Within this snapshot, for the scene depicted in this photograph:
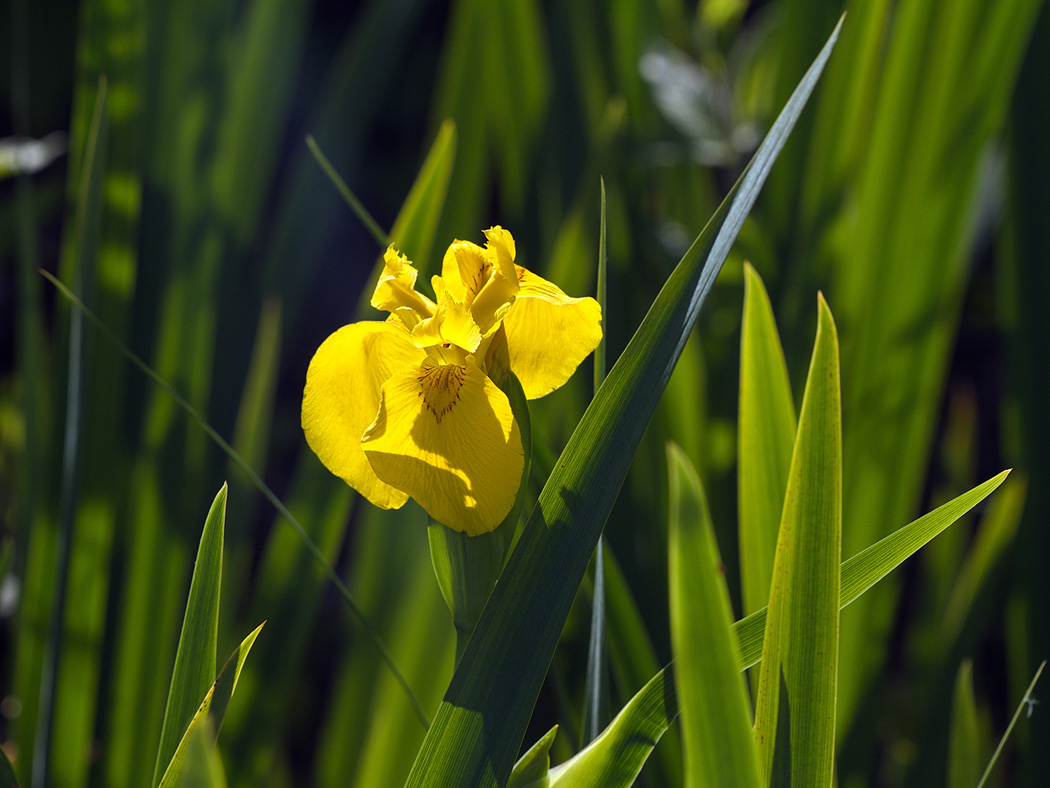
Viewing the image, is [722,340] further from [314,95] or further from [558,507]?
[314,95]

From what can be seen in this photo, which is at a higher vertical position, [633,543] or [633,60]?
[633,60]

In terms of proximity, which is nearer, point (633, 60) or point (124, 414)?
point (124, 414)

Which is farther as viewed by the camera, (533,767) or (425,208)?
(425,208)

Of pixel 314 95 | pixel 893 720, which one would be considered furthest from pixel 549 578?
pixel 314 95

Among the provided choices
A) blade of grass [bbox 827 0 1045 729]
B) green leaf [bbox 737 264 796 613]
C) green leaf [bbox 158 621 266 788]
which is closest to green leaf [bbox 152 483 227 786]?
green leaf [bbox 158 621 266 788]

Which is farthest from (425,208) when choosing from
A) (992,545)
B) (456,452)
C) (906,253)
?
(992,545)

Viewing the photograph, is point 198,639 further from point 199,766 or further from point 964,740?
point 964,740
